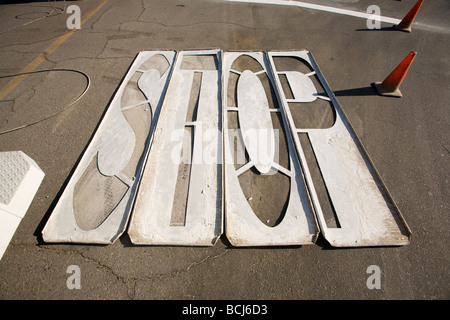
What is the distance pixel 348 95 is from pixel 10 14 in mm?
10905

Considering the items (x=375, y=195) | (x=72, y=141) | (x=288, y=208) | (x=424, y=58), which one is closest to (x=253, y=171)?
(x=288, y=208)

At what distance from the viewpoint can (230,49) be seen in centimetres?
537

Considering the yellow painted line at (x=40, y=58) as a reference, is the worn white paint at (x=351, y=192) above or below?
below

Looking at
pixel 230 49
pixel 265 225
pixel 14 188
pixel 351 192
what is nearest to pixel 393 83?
pixel 351 192

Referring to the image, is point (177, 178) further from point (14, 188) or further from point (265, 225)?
point (14, 188)

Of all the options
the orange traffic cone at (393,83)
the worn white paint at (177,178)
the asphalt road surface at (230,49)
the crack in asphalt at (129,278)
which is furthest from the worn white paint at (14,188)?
the orange traffic cone at (393,83)

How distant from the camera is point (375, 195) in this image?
2879 mm

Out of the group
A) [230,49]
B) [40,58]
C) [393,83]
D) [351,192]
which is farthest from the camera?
[230,49]

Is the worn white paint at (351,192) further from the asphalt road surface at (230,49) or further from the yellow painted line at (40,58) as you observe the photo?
the yellow painted line at (40,58)

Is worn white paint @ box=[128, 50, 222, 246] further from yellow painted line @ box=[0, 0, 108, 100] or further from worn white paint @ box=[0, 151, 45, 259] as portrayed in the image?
yellow painted line @ box=[0, 0, 108, 100]

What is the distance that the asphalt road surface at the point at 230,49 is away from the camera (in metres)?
2.28

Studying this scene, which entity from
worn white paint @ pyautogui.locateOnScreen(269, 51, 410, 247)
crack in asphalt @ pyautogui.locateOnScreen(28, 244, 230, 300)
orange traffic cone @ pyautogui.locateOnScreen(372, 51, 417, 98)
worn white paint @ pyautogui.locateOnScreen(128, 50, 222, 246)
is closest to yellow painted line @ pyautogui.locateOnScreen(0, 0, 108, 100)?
worn white paint @ pyautogui.locateOnScreen(128, 50, 222, 246)
